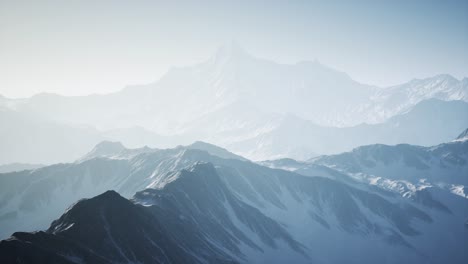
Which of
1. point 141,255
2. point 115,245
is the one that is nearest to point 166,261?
point 141,255

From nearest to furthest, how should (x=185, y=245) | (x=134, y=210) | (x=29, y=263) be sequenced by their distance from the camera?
1. (x=29, y=263)
2. (x=134, y=210)
3. (x=185, y=245)

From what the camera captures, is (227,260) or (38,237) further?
(227,260)

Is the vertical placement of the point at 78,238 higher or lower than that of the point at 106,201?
lower

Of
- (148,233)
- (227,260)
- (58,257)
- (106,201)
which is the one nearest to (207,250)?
(227,260)

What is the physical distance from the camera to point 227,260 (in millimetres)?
181750

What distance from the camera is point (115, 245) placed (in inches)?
5399

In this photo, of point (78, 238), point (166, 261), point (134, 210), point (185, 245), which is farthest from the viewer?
point (185, 245)

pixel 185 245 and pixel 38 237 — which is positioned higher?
pixel 38 237

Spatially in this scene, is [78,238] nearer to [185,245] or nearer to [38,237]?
[38,237]

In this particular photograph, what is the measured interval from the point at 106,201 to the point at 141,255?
2522 centimetres

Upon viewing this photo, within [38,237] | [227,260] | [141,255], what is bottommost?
[227,260]

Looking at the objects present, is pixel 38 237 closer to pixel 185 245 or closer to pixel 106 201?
pixel 106 201

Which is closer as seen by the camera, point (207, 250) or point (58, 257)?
point (58, 257)

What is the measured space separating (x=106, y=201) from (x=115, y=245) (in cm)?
1994
